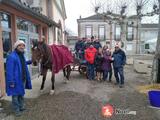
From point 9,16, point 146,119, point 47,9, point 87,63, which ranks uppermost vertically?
point 47,9

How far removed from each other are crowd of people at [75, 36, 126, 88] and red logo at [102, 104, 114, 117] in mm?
3309

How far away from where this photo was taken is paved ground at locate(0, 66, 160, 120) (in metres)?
6.27

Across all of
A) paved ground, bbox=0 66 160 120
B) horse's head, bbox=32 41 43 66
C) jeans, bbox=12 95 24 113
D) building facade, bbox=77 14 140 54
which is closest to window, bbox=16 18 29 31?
Answer: paved ground, bbox=0 66 160 120

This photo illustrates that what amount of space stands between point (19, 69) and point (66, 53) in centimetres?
411

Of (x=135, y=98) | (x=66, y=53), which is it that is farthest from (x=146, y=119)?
(x=66, y=53)

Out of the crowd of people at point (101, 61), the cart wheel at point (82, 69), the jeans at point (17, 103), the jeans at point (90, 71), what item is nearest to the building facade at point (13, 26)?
the jeans at point (17, 103)

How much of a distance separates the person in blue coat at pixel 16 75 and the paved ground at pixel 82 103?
44cm

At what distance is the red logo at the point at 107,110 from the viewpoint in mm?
6406

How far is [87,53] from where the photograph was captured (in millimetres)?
11367

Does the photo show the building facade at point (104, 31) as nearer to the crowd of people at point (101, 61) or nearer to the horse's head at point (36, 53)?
the crowd of people at point (101, 61)

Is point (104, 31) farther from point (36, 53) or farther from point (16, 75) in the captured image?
point (16, 75)

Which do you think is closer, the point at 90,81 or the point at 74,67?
the point at 90,81

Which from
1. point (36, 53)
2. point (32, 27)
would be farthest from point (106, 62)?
point (32, 27)

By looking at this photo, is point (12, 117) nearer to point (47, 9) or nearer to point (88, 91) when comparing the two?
point (88, 91)
